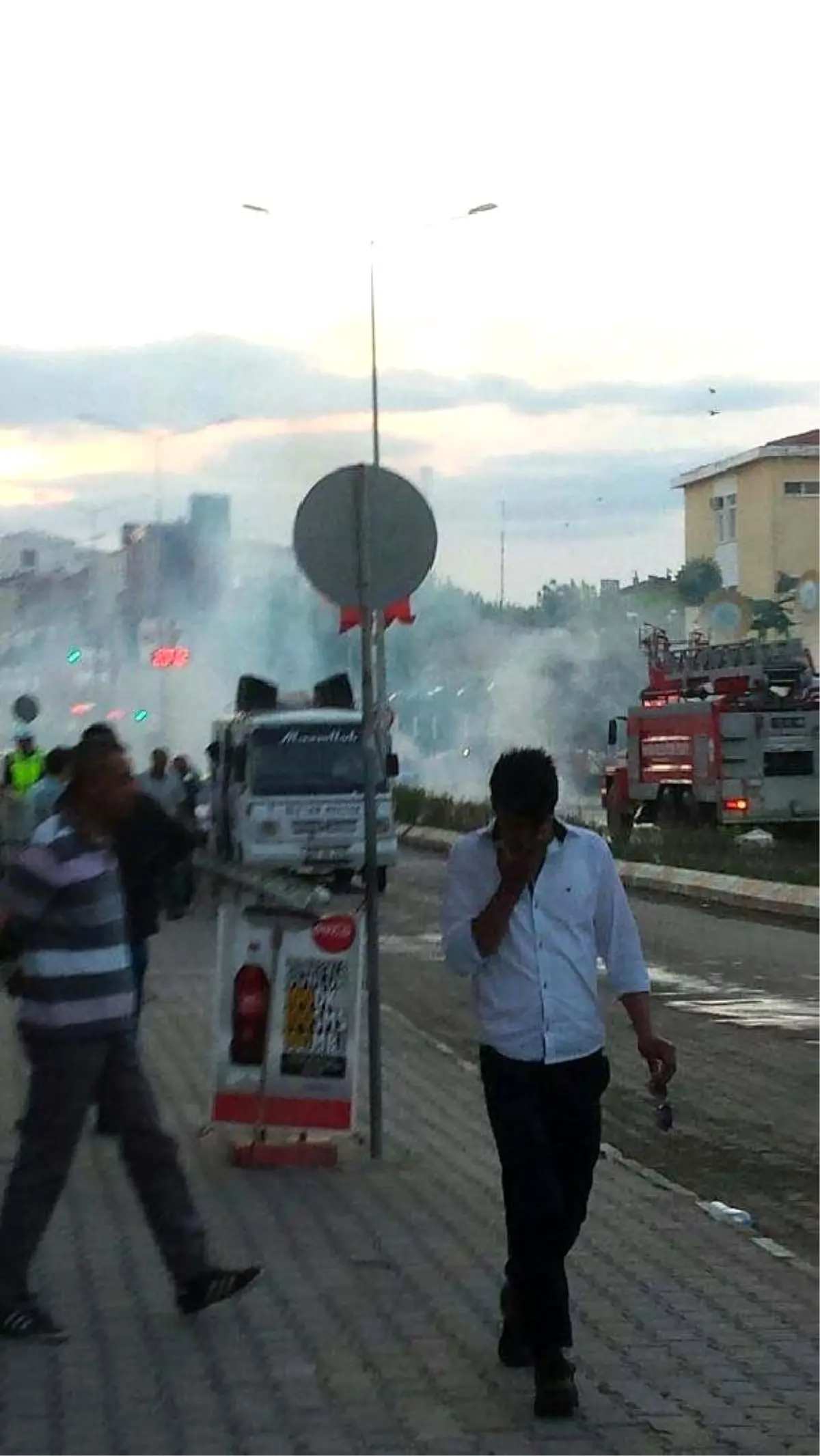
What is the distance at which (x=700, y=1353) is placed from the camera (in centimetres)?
663

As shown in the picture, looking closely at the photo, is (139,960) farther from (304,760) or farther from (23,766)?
(304,760)

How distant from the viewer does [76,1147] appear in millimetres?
7008

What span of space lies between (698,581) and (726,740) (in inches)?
1807

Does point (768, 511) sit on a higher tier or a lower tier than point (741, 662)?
higher

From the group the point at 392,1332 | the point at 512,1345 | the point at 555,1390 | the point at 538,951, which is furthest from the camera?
the point at 392,1332

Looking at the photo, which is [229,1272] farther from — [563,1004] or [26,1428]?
[563,1004]

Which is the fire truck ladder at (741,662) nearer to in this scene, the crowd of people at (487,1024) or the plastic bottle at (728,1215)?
the plastic bottle at (728,1215)

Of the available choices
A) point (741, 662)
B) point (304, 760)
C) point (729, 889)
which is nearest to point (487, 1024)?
point (729, 889)

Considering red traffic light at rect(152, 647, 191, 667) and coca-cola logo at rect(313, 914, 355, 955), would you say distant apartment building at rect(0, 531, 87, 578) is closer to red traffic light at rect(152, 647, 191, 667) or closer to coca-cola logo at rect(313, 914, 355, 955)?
red traffic light at rect(152, 647, 191, 667)

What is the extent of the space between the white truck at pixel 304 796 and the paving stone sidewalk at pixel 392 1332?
1884 centimetres

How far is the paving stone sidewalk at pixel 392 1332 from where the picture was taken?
19.3ft

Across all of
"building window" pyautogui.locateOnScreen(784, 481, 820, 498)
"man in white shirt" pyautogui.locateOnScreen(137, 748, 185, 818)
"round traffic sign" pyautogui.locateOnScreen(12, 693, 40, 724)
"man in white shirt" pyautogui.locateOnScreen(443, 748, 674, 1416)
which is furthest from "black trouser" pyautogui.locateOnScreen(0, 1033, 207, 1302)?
"building window" pyautogui.locateOnScreen(784, 481, 820, 498)

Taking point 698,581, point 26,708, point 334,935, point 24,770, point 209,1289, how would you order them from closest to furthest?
1. point 209,1289
2. point 334,935
3. point 24,770
4. point 26,708
5. point 698,581

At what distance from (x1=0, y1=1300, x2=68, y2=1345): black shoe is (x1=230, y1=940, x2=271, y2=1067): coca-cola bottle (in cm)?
301
